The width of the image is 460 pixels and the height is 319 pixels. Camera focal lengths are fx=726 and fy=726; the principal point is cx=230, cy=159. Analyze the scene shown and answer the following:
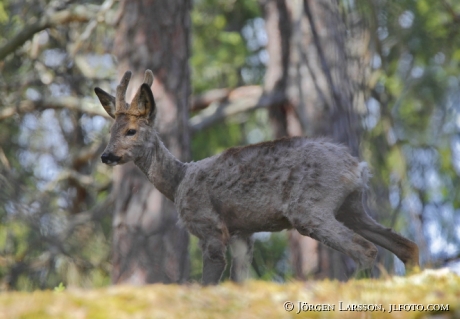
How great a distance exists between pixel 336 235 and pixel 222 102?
8.14 meters

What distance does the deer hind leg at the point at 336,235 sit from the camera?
682 centimetres

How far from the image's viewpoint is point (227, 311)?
15.7 ft

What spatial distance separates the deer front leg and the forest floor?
1.63m

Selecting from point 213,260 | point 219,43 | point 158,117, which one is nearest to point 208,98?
point 158,117

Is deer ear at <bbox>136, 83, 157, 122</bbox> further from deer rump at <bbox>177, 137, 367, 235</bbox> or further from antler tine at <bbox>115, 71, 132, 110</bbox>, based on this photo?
deer rump at <bbox>177, 137, 367, 235</bbox>

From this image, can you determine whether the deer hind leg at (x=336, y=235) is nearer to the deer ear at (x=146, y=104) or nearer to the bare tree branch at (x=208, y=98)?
the deer ear at (x=146, y=104)

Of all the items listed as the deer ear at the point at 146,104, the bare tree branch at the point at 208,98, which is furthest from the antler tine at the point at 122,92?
the bare tree branch at the point at 208,98

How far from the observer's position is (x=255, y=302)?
16.4 feet

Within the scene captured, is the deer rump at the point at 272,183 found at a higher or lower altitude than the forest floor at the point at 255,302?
higher

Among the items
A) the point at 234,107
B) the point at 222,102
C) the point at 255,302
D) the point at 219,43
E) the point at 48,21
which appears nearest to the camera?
the point at 255,302

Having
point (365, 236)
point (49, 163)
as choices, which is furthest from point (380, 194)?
point (49, 163)

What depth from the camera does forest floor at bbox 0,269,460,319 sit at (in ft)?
15.0

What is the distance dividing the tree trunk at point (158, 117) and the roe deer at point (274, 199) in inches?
142

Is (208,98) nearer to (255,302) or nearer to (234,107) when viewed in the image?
(234,107)
